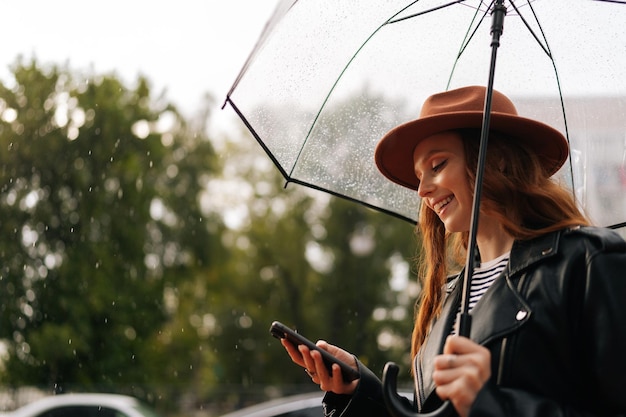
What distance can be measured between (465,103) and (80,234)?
17.9 m

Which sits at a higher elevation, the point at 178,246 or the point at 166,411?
the point at 178,246

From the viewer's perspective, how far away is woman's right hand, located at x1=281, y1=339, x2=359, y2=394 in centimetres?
211

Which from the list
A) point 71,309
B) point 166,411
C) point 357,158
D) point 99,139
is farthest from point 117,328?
point 357,158

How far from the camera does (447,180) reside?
2.15 metres

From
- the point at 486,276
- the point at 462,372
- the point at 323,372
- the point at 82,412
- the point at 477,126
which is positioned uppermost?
the point at 477,126

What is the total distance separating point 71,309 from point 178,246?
4830 mm

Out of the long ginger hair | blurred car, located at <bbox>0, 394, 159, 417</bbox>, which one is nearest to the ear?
the long ginger hair

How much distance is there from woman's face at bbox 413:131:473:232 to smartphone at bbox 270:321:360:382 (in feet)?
1.55

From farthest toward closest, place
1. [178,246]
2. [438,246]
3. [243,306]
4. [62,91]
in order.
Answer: [243,306] < [178,246] < [62,91] < [438,246]

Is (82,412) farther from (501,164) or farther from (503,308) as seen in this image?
(503,308)

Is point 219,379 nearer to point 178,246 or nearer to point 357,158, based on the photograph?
point 178,246

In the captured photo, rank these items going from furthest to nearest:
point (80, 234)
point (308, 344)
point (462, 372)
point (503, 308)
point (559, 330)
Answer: point (80, 234) < point (308, 344) < point (503, 308) < point (559, 330) < point (462, 372)

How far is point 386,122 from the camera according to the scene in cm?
291

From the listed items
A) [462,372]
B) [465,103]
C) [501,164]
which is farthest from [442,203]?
[462,372]
